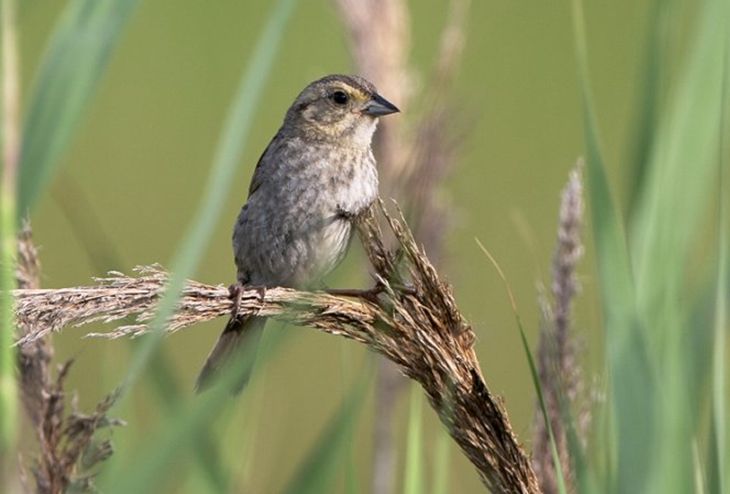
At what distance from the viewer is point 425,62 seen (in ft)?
26.5

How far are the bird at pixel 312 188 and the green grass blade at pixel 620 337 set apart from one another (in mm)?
1249

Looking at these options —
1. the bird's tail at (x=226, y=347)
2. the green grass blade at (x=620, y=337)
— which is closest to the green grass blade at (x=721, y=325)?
the green grass blade at (x=620, y=337)

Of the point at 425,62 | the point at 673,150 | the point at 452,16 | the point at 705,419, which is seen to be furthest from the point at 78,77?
the point at 425,62

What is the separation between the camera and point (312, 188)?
3260 mm

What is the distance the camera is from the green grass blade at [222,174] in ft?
5.45

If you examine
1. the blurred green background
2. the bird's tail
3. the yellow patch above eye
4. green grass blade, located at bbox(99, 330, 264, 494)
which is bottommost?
green grass blade, located at bbox(99, 330, 264, 494)

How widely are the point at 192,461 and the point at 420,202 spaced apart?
3.83 feet

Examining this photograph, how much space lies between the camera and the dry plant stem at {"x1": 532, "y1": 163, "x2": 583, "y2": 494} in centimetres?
225

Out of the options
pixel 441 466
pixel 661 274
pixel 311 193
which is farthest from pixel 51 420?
pixel 311 193

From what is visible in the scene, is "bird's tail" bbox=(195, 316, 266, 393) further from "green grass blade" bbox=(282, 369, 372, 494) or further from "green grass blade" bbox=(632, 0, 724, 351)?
"green grass blade" bbox=(632, 0, 724, 351)

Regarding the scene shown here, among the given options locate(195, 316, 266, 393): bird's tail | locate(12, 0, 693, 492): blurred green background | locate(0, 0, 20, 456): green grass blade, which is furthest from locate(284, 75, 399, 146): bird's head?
locate(12, 0, 693, 492): blurred green background

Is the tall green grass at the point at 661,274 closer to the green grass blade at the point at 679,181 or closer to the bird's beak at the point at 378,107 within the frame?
the green grass blade at the point at 679,181

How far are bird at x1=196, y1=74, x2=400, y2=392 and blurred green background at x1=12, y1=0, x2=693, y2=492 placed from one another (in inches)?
85.6

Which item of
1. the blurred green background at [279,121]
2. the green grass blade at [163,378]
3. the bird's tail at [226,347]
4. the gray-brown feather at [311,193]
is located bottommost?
the green grass blade at [163,378]
